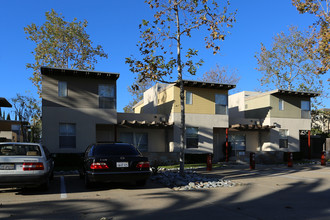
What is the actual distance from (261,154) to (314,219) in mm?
16555

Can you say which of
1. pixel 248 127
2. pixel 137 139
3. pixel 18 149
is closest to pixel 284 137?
pixel 248 127

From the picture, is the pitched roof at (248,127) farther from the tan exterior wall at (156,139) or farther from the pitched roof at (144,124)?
the tan exterior wall at (156,139)

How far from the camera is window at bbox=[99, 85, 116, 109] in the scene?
19609mm

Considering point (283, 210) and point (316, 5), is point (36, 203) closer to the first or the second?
point (283, 210)

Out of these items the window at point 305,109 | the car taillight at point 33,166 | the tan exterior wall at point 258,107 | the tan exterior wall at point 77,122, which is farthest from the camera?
the window at point 305,109

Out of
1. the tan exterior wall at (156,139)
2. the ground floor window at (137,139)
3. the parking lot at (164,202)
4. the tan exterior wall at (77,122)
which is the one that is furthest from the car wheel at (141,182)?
the tan exterior wall at (156,139)

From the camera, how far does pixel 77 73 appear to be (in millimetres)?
18891

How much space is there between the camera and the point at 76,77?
1914 cm

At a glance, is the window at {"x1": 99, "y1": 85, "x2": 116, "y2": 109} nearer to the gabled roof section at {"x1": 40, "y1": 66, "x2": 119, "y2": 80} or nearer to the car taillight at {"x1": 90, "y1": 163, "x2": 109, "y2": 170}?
the gabled roof section at {"x1": 40, "y1": 66, "x2": 119, "y2": 80}

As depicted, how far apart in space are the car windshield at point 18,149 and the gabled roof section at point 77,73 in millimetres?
9563

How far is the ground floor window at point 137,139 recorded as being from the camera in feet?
72.2

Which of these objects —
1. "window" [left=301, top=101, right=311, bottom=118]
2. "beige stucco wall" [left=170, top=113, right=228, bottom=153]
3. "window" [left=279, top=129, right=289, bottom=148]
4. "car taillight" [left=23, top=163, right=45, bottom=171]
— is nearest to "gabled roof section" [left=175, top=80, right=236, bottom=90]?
"beige stucco wall" [left=170, top=113, right=228, bottom=153]

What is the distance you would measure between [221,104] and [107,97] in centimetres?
863

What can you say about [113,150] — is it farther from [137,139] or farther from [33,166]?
[137,139]
